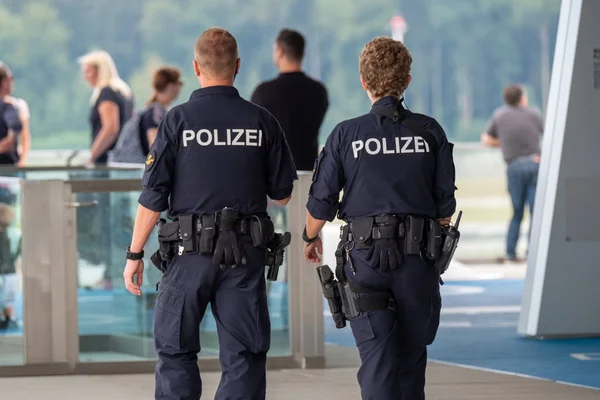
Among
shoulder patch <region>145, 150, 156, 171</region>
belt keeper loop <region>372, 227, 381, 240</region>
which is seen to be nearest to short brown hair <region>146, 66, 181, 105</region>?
shoulder patch <region>145, 150, 156, 171</region>

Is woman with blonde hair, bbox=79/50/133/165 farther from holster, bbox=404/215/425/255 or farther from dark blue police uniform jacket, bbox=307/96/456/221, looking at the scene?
holster, bbox=404/215/425/255

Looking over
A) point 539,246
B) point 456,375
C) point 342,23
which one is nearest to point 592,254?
point 539,246

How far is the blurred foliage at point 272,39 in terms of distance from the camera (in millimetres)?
18812

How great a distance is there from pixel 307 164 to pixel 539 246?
1604mm

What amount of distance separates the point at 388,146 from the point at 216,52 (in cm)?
74

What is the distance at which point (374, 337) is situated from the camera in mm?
4797

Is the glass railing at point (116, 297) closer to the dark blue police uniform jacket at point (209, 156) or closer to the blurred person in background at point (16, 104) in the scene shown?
the dark blue police uniform jacket at point (209, 156)

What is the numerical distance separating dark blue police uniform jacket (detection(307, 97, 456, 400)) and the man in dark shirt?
3.35 meters

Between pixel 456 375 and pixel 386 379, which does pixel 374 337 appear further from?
pixel 456 375

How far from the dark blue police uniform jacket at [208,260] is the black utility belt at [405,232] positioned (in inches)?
16.7

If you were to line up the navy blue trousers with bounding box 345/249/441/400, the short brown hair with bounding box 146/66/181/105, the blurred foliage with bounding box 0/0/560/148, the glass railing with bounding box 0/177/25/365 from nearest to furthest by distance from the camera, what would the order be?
the navy blue trousers with bounding box 345/249/441/400, the glass railing with bounding box 0/177/25/365, the short brown hair with bounding box 146/66/181/105, the blurred foliage with bounding box 0/0/560/148

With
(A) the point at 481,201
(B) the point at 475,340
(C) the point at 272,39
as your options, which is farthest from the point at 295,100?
(A) the point at 481,201

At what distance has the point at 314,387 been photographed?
6.80 meters

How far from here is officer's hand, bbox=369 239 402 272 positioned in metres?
4.80
